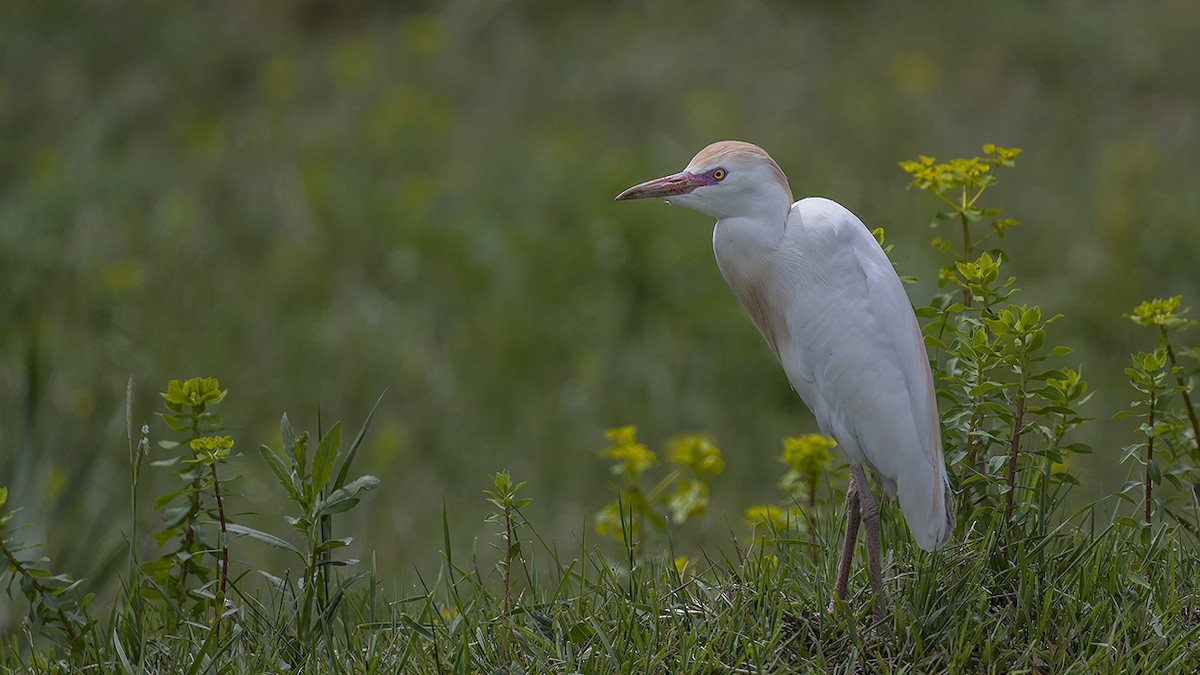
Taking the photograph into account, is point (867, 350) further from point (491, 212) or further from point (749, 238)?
point (491, 212)

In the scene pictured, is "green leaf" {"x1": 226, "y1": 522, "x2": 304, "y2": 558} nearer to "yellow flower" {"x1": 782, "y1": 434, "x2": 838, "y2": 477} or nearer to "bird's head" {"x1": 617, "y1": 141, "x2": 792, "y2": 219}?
"bird's head" {"x1": 617, "y1": 141, "x2": 792, "y2": 219}

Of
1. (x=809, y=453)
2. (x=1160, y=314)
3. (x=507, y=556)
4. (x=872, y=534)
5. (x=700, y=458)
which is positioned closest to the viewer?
(x=872, y=534)

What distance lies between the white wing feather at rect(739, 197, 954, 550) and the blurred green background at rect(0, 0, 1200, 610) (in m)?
2.12

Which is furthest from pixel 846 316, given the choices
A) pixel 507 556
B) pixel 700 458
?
pixel 700 458

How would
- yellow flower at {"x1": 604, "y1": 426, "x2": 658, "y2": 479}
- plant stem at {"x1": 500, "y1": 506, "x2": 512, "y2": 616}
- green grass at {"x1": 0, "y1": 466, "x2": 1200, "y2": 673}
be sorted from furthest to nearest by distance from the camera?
1. yellow flower at {"x1": 604, "y1": 426, "x2": 658, "y2": 479}
2. plant stem at {"x1": 500, "y1": 506, "x2": 512, "y2": 616}
3. green grass at {"x1": 0, "y1": 466, "x2": 1200, "y2": 673}

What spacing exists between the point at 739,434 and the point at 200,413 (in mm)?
3944

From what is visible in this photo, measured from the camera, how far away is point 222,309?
6.58m

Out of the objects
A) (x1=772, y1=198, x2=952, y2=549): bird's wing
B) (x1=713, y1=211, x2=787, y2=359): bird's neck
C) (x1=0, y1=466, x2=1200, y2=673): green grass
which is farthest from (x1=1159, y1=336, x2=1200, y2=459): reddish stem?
(x1=713, y1=211, x2=787, y2=359): bird's neck

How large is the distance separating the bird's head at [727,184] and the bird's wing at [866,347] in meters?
0.08

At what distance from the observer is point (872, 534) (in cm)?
242

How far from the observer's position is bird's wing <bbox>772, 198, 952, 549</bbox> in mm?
2463

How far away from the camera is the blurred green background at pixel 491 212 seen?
19.5ft

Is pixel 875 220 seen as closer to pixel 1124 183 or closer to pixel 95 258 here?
pixel 1124 183

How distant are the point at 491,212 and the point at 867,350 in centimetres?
523
